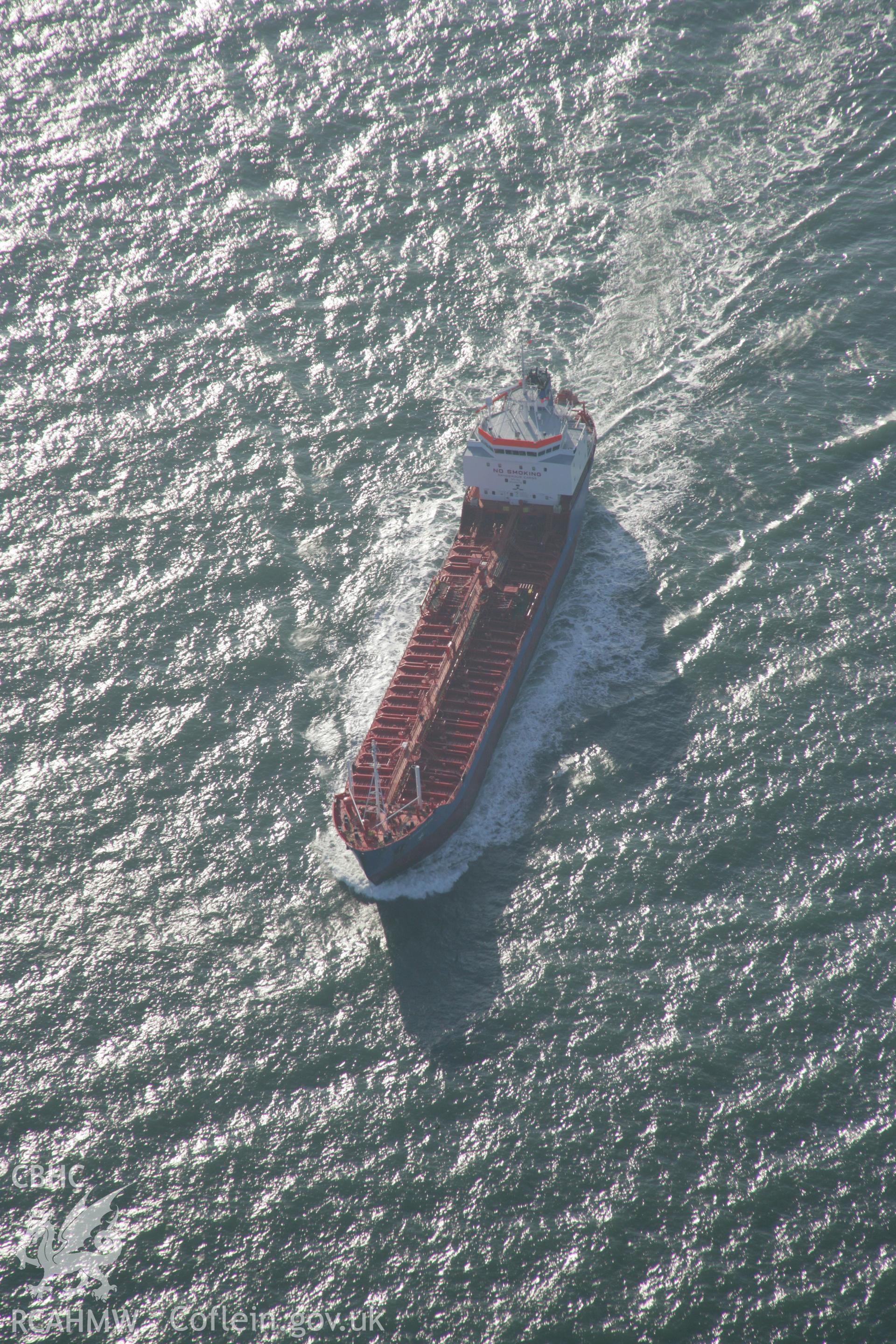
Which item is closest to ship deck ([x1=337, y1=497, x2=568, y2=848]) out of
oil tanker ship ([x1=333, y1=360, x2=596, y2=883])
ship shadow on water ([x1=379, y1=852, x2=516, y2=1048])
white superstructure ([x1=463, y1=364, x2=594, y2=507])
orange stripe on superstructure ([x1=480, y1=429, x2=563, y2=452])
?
oil tanker ship ([x1=333, y1=360, x2=596, y2=883])

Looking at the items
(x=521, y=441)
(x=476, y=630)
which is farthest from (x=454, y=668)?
(x=521, y=441)

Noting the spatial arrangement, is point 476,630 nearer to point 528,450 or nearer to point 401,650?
point 401,650

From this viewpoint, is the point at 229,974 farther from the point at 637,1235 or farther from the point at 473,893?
the point at 637,1235

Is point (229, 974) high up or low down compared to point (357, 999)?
up

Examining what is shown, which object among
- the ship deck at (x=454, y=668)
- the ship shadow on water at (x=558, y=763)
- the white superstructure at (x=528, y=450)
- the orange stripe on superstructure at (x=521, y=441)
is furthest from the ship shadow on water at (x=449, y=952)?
the orange stripe on superstructure at (x=521, y=441)

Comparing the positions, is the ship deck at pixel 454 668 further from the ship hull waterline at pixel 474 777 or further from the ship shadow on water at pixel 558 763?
the ship shadow on water at pixel 558 763

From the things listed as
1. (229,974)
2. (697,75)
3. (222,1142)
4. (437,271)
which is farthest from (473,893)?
(697,75)
